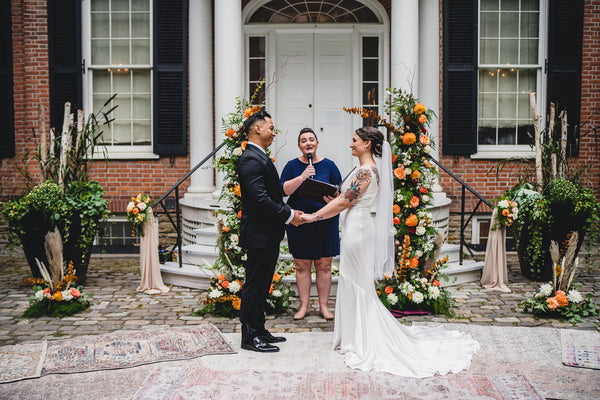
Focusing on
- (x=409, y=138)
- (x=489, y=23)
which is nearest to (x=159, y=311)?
(x=409, y=138)

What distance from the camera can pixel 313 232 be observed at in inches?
217

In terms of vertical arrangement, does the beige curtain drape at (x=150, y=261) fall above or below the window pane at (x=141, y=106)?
below

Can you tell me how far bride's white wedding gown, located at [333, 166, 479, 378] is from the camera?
4.37 meters

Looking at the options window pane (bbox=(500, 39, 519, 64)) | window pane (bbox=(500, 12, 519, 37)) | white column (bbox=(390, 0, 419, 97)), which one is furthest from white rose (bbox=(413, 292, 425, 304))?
window pane (bbox=(500, 12, 519, 37))

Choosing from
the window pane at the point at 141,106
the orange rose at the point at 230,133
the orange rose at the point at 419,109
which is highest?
the window pane at the point at 141,106

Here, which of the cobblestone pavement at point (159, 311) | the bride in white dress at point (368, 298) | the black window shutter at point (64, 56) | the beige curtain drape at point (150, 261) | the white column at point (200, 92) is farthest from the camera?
the black window shutter at point (64, 56)

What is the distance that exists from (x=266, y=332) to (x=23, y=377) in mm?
1817

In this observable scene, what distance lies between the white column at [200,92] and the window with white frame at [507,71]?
419 centimetres

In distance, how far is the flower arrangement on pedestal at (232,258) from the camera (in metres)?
5.77

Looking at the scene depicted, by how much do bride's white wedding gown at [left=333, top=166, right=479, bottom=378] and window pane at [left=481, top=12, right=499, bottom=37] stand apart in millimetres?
5587

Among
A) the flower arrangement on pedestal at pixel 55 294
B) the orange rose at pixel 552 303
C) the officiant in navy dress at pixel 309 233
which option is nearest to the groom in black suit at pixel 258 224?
the officiant in navy dress at pixel 309 233

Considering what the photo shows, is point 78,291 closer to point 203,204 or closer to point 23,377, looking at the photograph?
point 23,377

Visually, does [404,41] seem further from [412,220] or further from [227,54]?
[412,220]

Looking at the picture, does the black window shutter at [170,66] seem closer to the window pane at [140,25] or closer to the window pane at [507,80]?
the window pane at [140,25]
